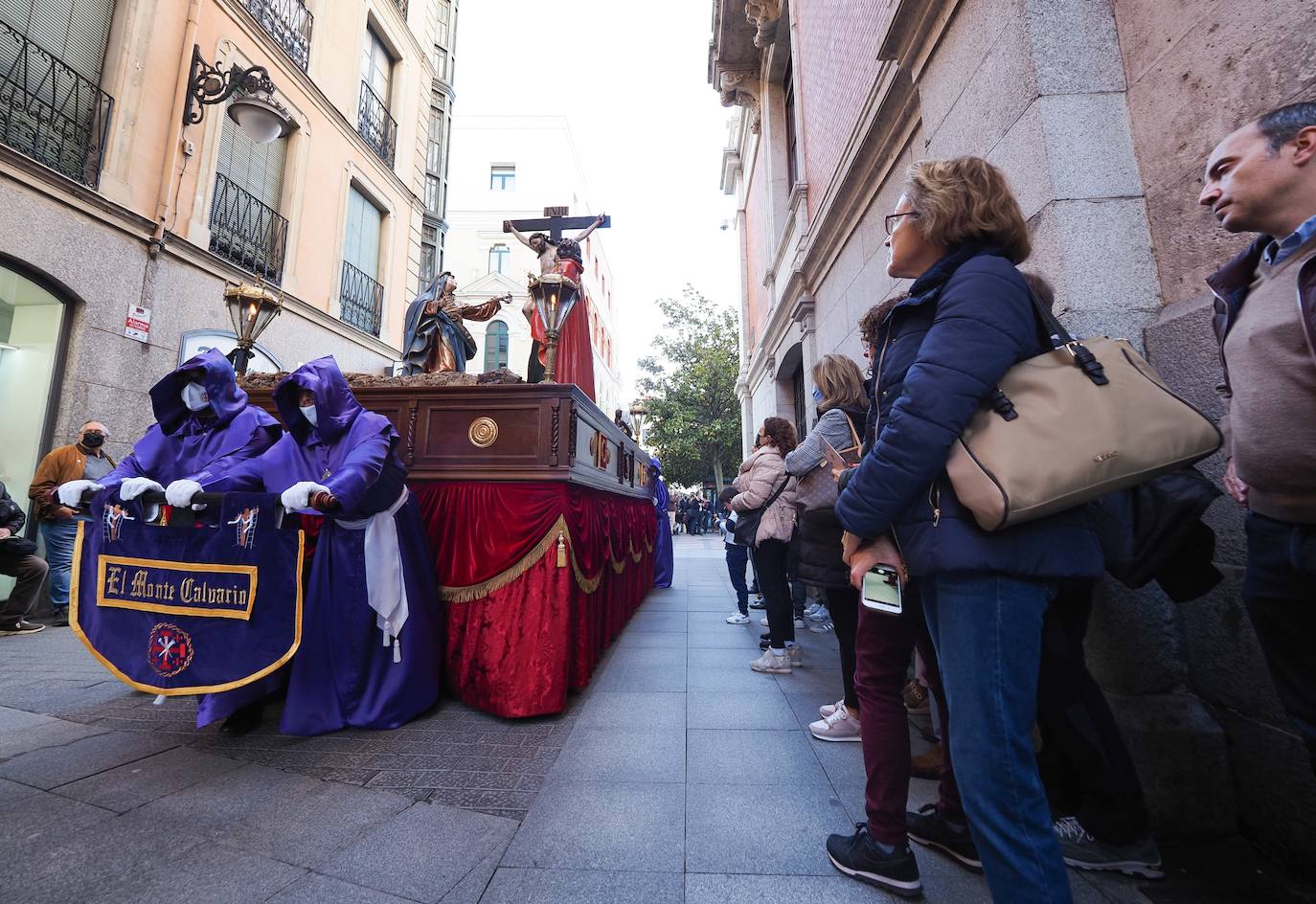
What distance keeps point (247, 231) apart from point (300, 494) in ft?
27.6

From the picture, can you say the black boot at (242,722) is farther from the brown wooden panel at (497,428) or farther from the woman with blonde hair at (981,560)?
the woman with blonde hair at (981,560)

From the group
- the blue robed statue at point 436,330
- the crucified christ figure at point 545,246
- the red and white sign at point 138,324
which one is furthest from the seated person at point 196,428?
the red and white sign at point 138,324

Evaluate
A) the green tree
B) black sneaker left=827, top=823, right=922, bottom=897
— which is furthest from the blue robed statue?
the green tree

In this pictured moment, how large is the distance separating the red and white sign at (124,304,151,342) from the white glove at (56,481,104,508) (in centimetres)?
522

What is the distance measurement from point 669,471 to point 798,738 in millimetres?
25051

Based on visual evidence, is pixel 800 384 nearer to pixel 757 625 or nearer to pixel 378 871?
pixel 757 625

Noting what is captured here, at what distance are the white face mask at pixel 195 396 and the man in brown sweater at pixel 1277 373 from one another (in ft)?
14.1

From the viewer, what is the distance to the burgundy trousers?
1668 mm

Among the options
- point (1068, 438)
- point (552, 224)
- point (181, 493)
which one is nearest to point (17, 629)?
point (181, 493)

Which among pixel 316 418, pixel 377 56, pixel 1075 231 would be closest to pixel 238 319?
pixel 316 418

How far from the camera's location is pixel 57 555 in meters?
5.55

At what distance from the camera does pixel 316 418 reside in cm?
293

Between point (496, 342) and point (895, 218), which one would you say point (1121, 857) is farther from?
point (496, 342)

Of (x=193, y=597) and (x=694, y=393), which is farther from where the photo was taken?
(x=694, y=393)
